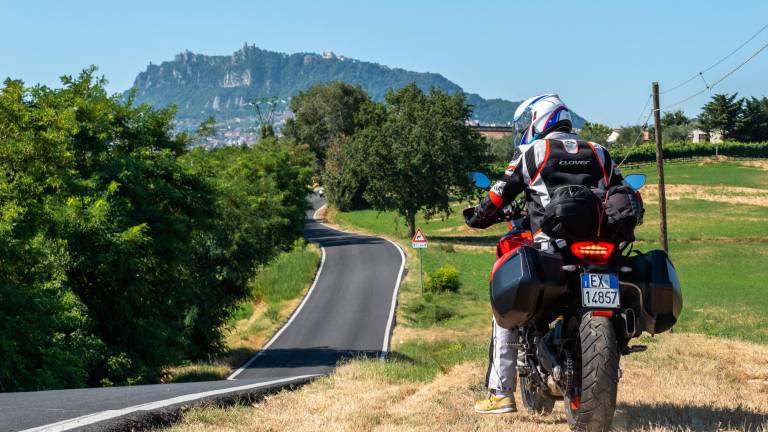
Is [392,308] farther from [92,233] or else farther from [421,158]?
[421,158]

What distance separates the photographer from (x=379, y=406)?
7.20 metres

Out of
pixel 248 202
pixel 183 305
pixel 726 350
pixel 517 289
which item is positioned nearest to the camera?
pixel 517 289

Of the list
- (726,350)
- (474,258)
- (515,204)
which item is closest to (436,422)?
(515,204)

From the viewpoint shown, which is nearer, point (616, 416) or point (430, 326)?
point (616, 416)

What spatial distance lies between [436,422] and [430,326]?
3658 centimetres

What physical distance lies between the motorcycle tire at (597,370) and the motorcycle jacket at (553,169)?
33.5 inches

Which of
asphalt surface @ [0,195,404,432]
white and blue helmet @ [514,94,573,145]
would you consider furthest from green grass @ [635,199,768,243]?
white and blue helmet @ [514,94,573,145]

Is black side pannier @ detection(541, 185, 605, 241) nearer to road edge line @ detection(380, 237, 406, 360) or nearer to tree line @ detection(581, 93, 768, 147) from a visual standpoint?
road edge line @ detection(380, 237, 406, 360)

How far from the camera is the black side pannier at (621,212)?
5.51m

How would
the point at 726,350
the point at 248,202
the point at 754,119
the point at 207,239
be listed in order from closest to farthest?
1. the point at 726,350
2. the point at 207,239
3. the point at 248,202
4. the point at 754,119

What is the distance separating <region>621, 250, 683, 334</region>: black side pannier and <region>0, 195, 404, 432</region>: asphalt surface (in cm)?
313

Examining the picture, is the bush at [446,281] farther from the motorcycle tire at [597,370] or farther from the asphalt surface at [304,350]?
the motorcycle tire at [597,370]

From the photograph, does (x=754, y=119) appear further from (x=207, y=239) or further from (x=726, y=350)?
(x=726, y=350)

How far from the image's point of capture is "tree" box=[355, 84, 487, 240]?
7912 centimetres
